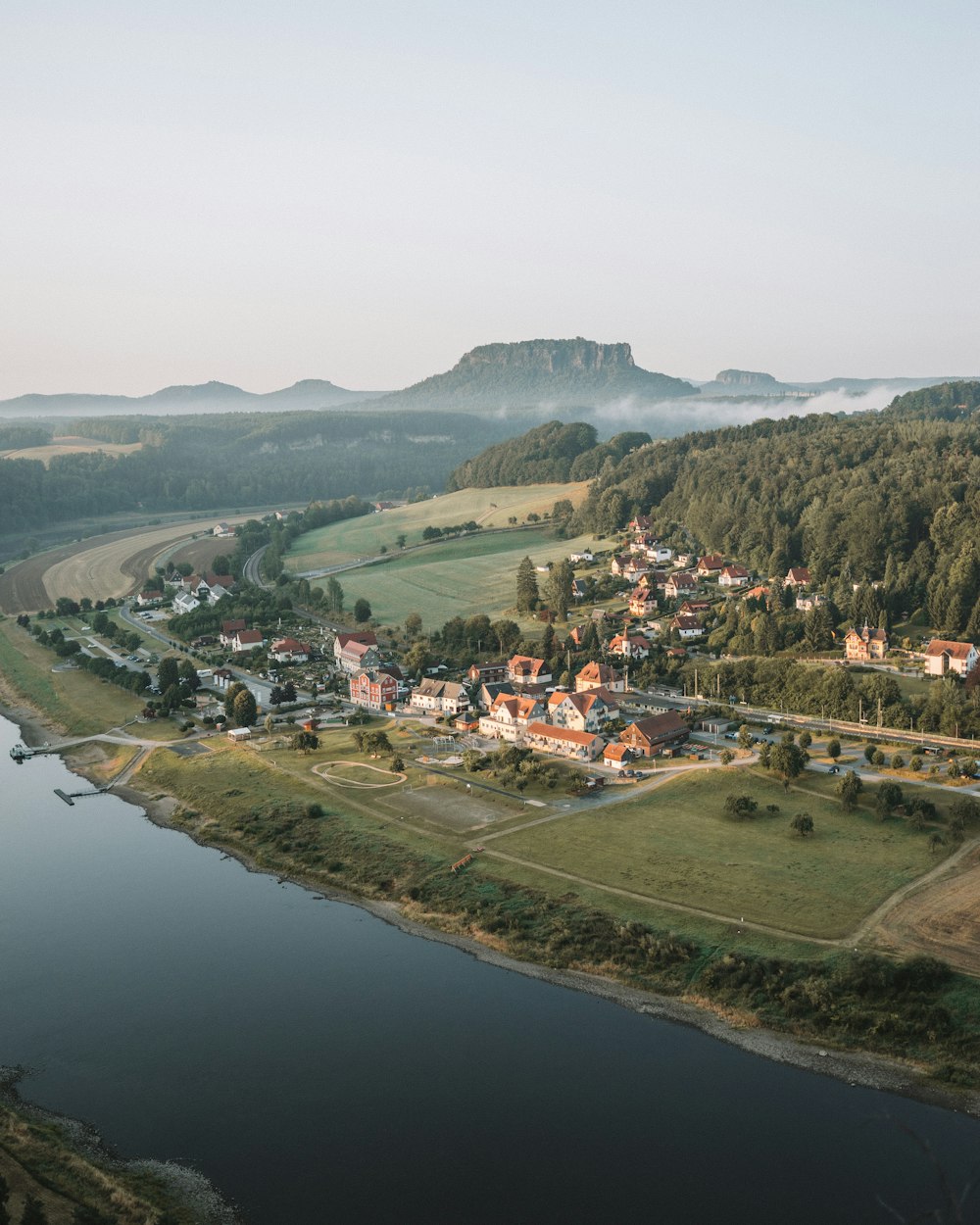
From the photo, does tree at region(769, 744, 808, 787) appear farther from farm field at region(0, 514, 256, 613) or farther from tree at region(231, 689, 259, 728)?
farm field at region(0, 514, 256, 613)

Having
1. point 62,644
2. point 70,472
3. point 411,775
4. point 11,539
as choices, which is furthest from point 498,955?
point 70,472

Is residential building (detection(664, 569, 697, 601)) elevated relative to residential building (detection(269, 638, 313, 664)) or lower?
elevated

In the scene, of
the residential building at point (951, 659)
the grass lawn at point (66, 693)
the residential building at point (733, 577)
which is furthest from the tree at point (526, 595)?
the residential building at point (951, 659)

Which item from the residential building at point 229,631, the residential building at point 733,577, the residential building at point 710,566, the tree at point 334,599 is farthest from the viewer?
the tree at point 334,599

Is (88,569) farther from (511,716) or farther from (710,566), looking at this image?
(511,716)

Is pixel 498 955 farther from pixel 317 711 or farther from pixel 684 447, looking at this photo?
pixel 684 447

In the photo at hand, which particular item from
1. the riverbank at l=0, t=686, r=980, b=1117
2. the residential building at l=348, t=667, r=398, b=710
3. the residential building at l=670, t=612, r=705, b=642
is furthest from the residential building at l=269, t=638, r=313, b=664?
the riverbank at l=0, t=686, r=980, b=1117

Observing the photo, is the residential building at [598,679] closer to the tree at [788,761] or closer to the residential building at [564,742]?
the residential building at [564,742]
